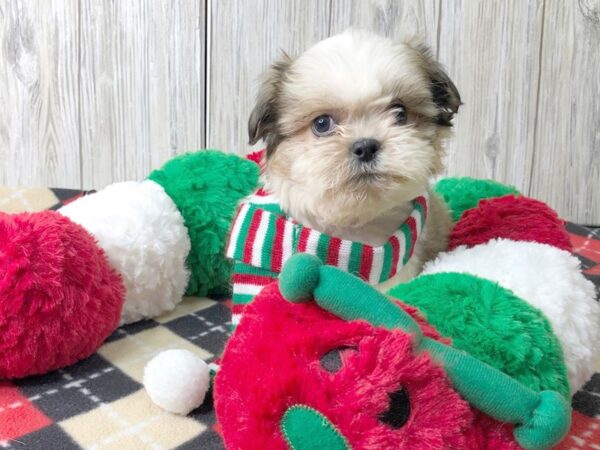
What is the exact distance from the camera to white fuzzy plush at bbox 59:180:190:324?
154 cm

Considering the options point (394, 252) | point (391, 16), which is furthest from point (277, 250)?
point (391, 16)

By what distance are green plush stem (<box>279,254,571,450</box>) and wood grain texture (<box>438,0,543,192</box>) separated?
75.0 inches

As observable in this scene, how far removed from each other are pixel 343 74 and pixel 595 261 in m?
1.26

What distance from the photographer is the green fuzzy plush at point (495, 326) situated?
0.90 meters

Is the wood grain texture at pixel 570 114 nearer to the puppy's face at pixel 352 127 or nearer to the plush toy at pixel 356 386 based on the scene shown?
the puppy's face at pixel 352 127

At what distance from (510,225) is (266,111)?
0.60m

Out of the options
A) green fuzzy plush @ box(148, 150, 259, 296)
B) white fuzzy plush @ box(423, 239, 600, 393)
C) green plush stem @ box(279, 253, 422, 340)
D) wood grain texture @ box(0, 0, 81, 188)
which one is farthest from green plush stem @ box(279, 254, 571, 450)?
wood grain texture @ box(0, 0, 81, 188)

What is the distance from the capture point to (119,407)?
1197 millimetres

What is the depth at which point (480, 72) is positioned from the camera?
8.21 ft

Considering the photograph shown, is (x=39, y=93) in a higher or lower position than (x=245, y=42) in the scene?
lower

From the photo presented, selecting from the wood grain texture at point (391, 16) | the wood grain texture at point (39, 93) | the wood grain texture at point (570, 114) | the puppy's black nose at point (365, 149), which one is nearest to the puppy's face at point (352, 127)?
the puppy's black nose at point (365, 149)

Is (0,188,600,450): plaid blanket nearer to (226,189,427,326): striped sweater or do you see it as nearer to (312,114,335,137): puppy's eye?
(226,189,427,326): striped sweater

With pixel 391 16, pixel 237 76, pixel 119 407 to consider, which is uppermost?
pixel 391 16

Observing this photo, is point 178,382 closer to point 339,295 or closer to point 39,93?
point 339,295
